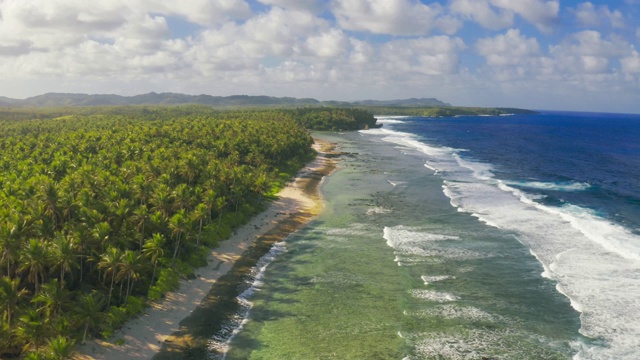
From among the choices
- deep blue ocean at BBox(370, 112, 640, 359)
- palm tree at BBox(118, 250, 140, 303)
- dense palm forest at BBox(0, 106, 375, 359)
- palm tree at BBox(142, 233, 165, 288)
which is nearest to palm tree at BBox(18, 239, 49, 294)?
dense palm forest at BBox(0, 106, 375, 359)

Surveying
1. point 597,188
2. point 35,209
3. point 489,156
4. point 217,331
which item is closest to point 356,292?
point 217,331

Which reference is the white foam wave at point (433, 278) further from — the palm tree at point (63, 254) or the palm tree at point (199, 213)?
the palm tree at point (63, 254)

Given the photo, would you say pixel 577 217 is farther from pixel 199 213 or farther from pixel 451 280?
pixel 199 213

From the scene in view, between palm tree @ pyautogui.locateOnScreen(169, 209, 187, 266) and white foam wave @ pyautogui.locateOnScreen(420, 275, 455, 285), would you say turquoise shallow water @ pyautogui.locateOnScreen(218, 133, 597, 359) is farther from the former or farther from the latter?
palm tree @ pyautogui.locateOnScreen(169, 209, 187, 266)

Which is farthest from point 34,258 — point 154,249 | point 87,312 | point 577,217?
point 577,217

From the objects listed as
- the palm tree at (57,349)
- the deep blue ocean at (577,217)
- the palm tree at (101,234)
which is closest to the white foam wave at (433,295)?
the deep blue ocean at (577,217)

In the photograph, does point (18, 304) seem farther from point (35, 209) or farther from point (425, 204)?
point (425, 204)
